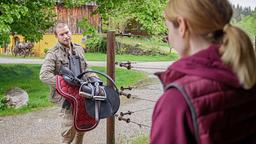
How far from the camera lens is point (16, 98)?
33.7 ft

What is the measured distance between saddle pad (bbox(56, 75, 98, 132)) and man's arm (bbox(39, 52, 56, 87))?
23cm

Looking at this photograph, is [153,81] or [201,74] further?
[153,81]

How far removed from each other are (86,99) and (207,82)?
273cm

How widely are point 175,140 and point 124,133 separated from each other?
19.3 feet

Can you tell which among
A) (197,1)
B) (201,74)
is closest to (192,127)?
(201,74)

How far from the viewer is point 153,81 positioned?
14.2m

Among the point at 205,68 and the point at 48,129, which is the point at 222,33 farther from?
the point at 48,129

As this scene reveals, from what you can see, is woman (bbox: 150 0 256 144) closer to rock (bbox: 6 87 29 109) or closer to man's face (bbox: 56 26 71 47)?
man's face (bbox: 56 26 71 47)

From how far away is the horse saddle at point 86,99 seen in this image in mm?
4078

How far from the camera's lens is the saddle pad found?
413 cm

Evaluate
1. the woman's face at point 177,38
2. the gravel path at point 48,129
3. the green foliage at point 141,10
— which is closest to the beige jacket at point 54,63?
the gravel path at point 48,129

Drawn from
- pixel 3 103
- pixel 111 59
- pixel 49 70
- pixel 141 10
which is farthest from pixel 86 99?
pixel 141 10

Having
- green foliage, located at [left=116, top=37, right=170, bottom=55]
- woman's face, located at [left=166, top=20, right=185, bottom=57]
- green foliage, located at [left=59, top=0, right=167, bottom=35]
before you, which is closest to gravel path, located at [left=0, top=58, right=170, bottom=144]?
green foliage, located at [left=59, top=0, right=167, bottom=35]

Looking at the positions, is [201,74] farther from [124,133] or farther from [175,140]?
[124,133]
